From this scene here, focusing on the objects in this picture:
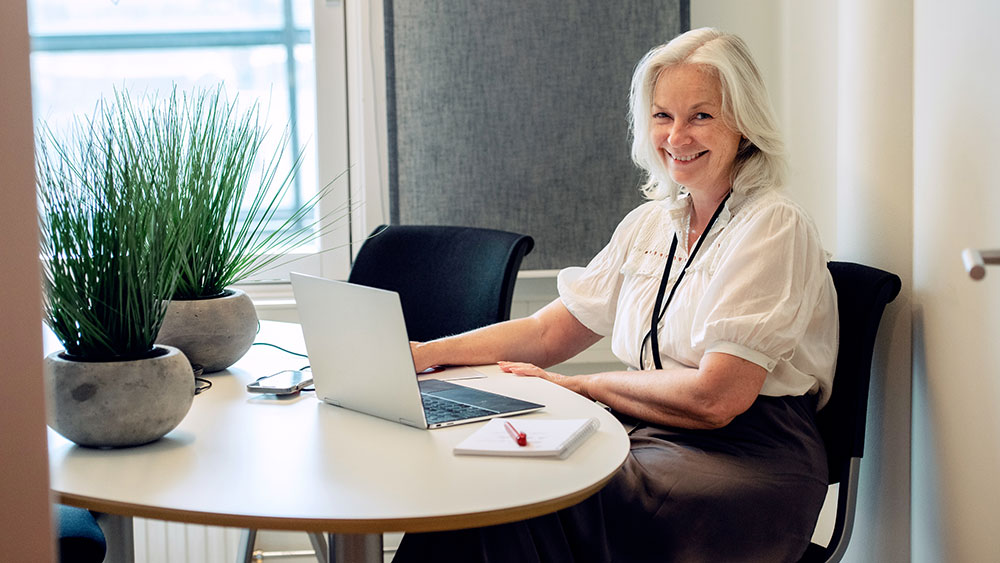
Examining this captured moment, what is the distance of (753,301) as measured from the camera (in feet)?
5.52

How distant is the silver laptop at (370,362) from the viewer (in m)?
1.36

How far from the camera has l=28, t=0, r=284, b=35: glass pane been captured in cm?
291

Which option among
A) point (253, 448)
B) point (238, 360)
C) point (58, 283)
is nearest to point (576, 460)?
point (253, 448)

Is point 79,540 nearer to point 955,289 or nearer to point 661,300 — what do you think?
point 661,300

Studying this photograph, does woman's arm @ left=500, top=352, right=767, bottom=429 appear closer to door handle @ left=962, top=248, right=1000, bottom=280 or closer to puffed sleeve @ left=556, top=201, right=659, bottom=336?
puffed sleeve @ left=556, top=201, right=659, bottom=336

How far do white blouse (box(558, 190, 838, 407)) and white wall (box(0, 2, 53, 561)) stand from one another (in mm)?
1397

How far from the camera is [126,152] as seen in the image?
143 centimetres

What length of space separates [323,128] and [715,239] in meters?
1.51

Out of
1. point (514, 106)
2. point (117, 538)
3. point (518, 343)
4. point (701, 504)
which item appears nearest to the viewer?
point (701, 504)

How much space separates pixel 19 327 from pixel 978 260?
0.88m

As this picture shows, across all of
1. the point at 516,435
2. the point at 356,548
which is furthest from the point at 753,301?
the point at 356,548

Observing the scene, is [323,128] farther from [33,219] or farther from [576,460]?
[33,219]

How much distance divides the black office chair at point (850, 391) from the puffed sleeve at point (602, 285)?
48cm

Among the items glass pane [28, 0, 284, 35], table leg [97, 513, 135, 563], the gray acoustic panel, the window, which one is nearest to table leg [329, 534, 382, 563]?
table leg [97, 513, 135, 563]
